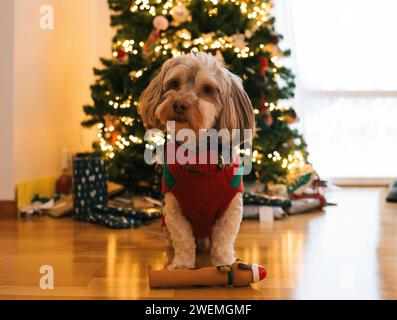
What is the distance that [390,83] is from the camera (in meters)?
4.70

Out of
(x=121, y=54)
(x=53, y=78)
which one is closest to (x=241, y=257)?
(x=121, y=54)

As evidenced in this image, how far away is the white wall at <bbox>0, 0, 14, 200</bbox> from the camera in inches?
112

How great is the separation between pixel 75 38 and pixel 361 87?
2.73m

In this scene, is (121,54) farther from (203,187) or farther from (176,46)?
(203,187)

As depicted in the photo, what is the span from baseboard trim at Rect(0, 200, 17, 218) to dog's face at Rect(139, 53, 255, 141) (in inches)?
60.7

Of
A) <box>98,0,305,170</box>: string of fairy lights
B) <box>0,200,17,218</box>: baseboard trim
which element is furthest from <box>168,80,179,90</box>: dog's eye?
<box>0,200,17,218</box>: baseboard trim

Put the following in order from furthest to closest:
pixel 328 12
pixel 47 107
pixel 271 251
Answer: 1. pixel 328 12
2. pixel 47 107
3. pixel 271 251

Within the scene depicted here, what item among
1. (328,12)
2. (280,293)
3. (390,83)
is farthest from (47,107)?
(390,83)

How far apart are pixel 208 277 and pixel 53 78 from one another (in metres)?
2.50

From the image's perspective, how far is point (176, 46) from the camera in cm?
308

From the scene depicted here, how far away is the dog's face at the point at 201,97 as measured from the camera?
168cm

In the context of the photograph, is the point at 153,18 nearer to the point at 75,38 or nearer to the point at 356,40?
the point at 75,38

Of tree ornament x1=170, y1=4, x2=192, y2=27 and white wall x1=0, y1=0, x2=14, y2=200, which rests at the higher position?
tree ornament x1=170, y1=4, x2=192, y2=27

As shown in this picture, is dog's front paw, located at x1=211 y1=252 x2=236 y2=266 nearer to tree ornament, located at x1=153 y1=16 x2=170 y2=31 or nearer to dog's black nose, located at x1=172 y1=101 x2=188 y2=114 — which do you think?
dog's black nose, located at x1=172 y1=101 x2=188 y2=114
